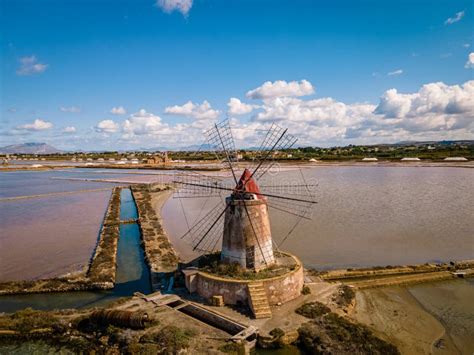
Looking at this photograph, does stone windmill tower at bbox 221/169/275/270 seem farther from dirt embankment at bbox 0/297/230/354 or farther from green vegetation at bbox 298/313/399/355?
green vegetation at bbox 298/313/399/355

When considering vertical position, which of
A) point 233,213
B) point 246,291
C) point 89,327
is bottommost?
point 89,327

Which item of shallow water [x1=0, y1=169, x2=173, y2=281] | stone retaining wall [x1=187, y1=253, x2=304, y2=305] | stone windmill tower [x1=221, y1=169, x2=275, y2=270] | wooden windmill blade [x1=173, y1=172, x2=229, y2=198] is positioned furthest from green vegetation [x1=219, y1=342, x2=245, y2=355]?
shallow water [x1=0, y1=169, x2=173, y2=281]

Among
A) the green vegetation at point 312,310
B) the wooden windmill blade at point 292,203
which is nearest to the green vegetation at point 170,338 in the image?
the green vegetation at point 312,310

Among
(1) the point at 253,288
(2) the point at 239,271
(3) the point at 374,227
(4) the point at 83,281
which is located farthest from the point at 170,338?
(3) the point at 374,227

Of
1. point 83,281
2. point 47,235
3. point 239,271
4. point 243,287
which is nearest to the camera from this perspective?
point 243,287

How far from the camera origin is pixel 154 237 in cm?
2084

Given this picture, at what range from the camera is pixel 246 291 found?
35.0 ft

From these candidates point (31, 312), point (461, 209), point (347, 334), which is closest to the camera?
point (347, 334)

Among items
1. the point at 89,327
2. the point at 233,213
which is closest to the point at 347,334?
the point at 233,213

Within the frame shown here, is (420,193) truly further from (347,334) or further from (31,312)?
(31,312)

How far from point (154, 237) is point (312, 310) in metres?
12.5

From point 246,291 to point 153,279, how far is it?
4972 millimetres

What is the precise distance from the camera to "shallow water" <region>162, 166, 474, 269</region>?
17.1 m

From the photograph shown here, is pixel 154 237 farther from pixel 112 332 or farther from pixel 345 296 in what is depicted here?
pixel 345 296
